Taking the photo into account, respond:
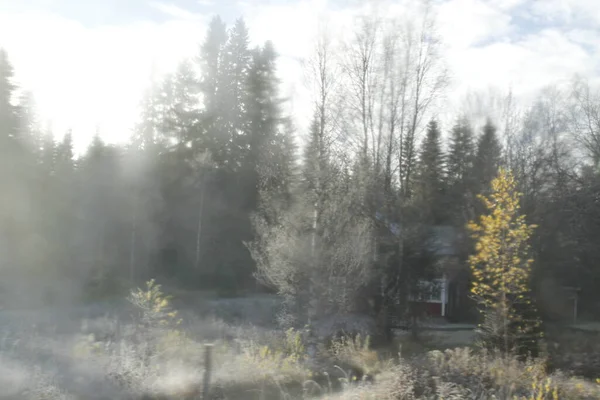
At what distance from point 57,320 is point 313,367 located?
1257 cm

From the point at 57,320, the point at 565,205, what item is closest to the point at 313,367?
the point at 57,320

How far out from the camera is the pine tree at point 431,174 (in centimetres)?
2331

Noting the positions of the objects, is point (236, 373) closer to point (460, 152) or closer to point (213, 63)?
point (460, 152)

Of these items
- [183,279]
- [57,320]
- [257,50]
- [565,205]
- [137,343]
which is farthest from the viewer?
[257,50]

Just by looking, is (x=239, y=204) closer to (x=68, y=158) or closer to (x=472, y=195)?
(x=68, y=158)

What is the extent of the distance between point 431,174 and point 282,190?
1393cm

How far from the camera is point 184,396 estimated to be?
9.52 m

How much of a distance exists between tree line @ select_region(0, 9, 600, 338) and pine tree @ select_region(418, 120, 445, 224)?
0.15 m

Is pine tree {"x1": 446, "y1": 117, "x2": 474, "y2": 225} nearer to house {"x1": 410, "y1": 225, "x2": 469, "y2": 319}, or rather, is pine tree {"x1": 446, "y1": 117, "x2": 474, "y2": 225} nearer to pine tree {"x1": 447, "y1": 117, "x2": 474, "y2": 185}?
pine tree {"x1": 447, "y1": 117, "x2": 474, "y2": 185}

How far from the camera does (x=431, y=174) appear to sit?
102ft

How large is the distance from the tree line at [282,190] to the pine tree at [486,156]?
145 millimetres

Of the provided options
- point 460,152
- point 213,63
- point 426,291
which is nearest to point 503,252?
point 426,291

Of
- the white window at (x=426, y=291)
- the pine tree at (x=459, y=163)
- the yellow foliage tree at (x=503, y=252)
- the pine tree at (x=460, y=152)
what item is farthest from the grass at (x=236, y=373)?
the pine tree at (x=460, y=152)

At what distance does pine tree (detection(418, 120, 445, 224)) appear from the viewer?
23.3 meters
